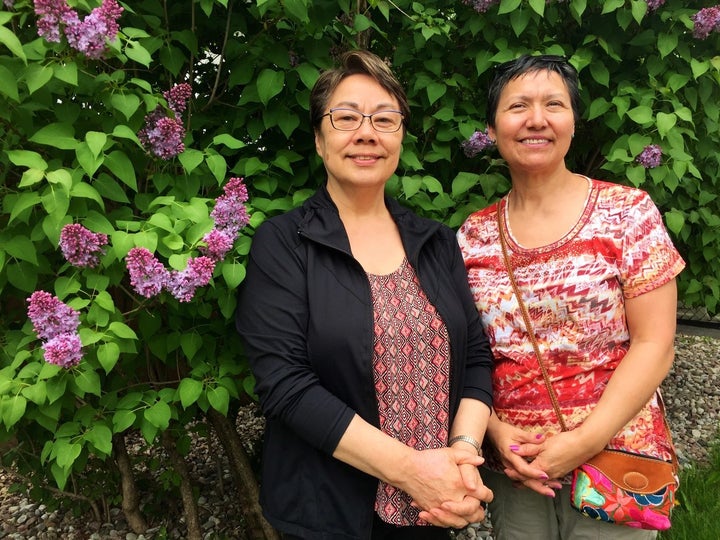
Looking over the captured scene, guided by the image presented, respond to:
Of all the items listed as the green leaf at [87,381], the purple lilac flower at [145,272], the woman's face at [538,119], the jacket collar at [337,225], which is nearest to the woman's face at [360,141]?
the jacket collar at [337,225]

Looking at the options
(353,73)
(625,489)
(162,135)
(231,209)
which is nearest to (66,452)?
(231,209)

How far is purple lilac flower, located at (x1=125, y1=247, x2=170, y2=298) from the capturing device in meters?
1.59

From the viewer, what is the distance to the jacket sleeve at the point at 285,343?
1661 millimetres

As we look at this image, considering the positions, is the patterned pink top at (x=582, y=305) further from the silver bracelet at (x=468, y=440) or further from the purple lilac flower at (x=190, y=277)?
the purple lilac flower at (x=190, y=277)

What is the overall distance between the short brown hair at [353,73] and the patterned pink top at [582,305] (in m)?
0.68

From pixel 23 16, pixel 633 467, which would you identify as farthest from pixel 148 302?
pixel 633 467

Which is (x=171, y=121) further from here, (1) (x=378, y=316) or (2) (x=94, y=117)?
(1) (x=378, y=316)

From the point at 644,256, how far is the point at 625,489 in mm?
745

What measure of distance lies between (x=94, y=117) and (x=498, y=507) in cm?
201

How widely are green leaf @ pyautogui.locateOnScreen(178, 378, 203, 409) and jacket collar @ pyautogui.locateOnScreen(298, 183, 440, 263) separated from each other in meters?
0.68

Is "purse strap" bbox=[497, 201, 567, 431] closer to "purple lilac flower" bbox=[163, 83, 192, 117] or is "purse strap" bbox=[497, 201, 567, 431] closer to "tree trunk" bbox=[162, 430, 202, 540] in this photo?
"purple lilac flower" bbox=[163, 83, 192, 117]

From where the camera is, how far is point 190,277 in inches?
64.7

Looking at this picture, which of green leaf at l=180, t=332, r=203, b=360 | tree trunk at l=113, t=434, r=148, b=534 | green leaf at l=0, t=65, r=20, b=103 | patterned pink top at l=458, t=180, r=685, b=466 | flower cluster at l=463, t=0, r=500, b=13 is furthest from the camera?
tree trunk at l=113, t=434, r=148, b=534

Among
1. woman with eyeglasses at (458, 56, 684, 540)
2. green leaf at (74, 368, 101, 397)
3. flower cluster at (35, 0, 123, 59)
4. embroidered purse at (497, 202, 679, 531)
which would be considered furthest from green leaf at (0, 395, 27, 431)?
embroidered purse at (497, 202, 679, 531)
